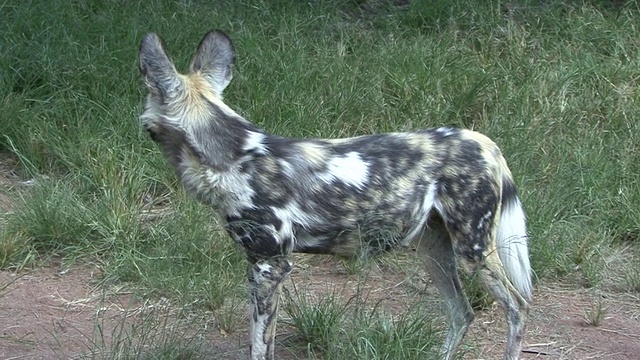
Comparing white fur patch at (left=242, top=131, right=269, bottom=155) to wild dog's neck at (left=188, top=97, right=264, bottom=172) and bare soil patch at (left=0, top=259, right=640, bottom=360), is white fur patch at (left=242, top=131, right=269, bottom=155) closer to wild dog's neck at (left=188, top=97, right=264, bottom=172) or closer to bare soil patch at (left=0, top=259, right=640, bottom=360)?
wild dog's neck at (left=188, top=97, right=264, bottom=172)

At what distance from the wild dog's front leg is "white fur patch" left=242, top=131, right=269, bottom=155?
1.02 feet

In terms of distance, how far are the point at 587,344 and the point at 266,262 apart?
1252 millimetres

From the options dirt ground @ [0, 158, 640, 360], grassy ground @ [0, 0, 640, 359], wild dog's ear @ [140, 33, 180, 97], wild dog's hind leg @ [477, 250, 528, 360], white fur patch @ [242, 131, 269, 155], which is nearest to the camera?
wild dog's ear @ [140, 33, 180, 97]

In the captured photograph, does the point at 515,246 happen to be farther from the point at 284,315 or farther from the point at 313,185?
the point at 284,315

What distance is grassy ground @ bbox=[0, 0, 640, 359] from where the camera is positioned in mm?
4305

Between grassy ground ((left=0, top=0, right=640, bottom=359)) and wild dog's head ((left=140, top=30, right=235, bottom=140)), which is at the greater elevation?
wild dog's head ((left=140, top=30, right=235, bottom=140))

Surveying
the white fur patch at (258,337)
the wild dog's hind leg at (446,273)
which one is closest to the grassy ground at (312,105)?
the white fur patch at (258,337)

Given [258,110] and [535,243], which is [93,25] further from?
[535,243]

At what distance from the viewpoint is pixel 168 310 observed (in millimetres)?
3746

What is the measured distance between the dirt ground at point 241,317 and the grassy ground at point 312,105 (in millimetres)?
95

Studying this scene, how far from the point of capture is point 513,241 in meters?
3.50

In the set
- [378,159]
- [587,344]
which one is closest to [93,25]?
[378,159]

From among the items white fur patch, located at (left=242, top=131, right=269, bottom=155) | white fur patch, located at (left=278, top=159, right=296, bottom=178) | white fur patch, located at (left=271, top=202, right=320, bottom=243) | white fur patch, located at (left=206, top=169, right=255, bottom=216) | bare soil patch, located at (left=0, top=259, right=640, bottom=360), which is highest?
white fur patch, located at (left=242, top=131, right=269, bottom=155)

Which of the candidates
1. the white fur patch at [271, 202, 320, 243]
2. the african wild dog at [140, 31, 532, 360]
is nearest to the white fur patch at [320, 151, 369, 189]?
the african wild dog at [140, 31, 532, 360]
